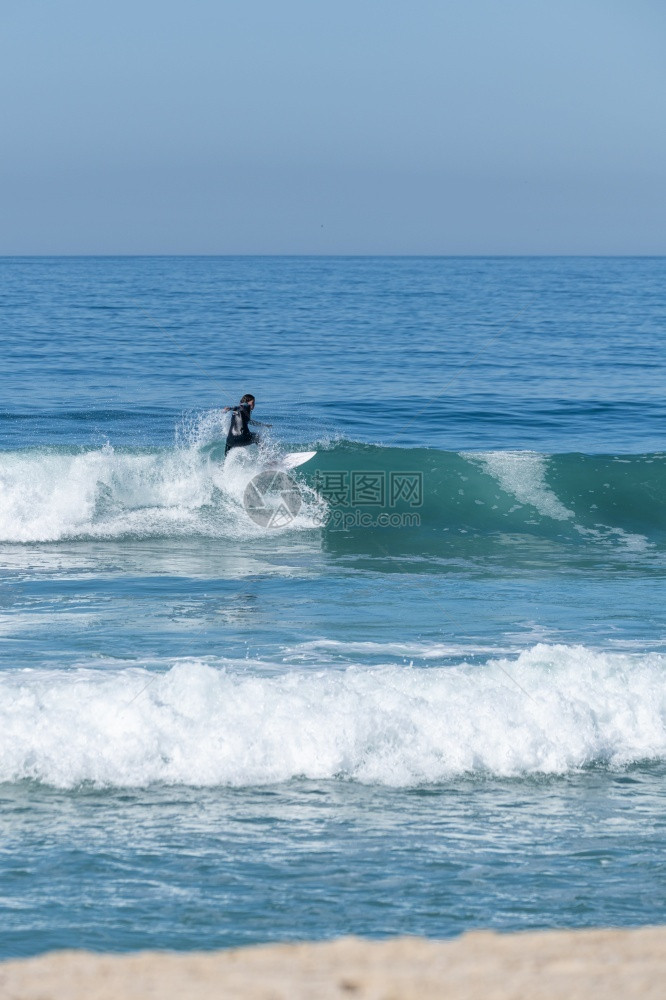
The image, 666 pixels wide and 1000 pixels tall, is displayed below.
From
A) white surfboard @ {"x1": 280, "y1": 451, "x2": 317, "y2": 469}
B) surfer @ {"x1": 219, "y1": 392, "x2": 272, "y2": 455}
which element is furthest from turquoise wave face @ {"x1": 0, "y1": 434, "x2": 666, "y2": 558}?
surfer @ {"x1": 219, "y1": 392, "x2": 272, "y2": 455}

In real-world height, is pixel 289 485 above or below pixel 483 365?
below

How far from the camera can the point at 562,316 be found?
145 feet

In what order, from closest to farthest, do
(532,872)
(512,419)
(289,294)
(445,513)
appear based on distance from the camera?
(532,872), (445,513), (512,419), (289,294)

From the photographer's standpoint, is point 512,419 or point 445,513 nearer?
point 445,513

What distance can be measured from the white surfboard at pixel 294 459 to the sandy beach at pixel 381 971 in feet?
44.7

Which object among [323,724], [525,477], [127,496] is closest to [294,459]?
[127,496]

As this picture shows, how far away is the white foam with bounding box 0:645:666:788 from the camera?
704 cm

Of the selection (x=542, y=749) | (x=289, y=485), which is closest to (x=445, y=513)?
(x=289, y=485)

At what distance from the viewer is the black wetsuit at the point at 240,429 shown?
48.6 feet

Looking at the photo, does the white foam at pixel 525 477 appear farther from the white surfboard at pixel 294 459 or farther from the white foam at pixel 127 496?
the white foam at pixel 127 496

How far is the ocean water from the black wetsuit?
128cm

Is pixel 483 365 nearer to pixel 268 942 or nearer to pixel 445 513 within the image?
pixel 445 513

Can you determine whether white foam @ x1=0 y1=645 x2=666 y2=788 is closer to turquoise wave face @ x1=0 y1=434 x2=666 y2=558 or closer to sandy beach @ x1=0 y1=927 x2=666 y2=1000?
sandy beach @ x1=0 y1=927 x2=666 y2=1000

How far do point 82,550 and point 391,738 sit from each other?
776 cm
